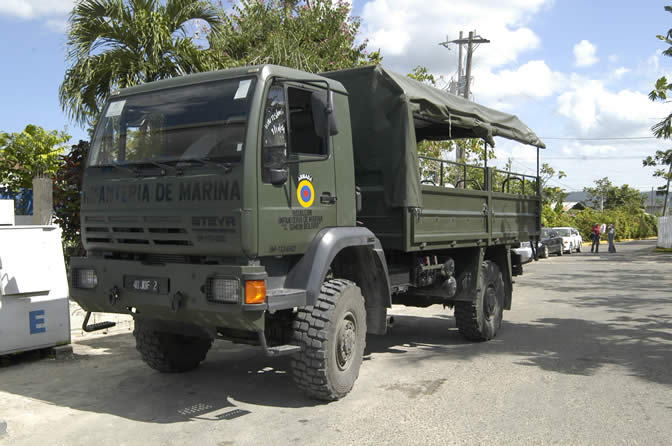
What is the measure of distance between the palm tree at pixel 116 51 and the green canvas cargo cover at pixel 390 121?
5003mm

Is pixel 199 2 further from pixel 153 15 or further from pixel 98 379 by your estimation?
pixel 98 379

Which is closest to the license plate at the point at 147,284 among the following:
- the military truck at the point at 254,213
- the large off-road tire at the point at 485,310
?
the military truck at the point at 254,213

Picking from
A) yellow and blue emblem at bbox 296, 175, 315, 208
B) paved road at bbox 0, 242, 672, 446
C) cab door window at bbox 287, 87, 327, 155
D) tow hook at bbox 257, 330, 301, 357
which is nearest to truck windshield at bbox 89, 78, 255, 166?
cab door window at bbox 287, 87, 327, 155

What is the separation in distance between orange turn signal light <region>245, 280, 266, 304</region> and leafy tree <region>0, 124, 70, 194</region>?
1015 cm

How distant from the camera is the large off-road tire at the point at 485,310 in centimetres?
779

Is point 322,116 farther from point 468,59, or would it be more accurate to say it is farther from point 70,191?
point 468,59

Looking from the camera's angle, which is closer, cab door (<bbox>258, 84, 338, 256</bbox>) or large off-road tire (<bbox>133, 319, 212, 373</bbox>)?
cab door (<bbox>258, 84, 338, 256</bbox>)

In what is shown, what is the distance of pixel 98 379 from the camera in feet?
19.9

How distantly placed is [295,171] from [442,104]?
8.12 ft

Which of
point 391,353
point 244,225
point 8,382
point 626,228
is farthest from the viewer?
point 626,228

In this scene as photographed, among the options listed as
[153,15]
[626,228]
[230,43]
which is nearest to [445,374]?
[153,15]

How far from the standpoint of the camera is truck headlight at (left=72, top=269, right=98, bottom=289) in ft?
16.9

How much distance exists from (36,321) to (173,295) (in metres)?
2.92

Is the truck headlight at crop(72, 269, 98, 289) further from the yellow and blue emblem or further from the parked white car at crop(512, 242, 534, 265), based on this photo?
the parked white car at crop(512, 242, 534, 265)
